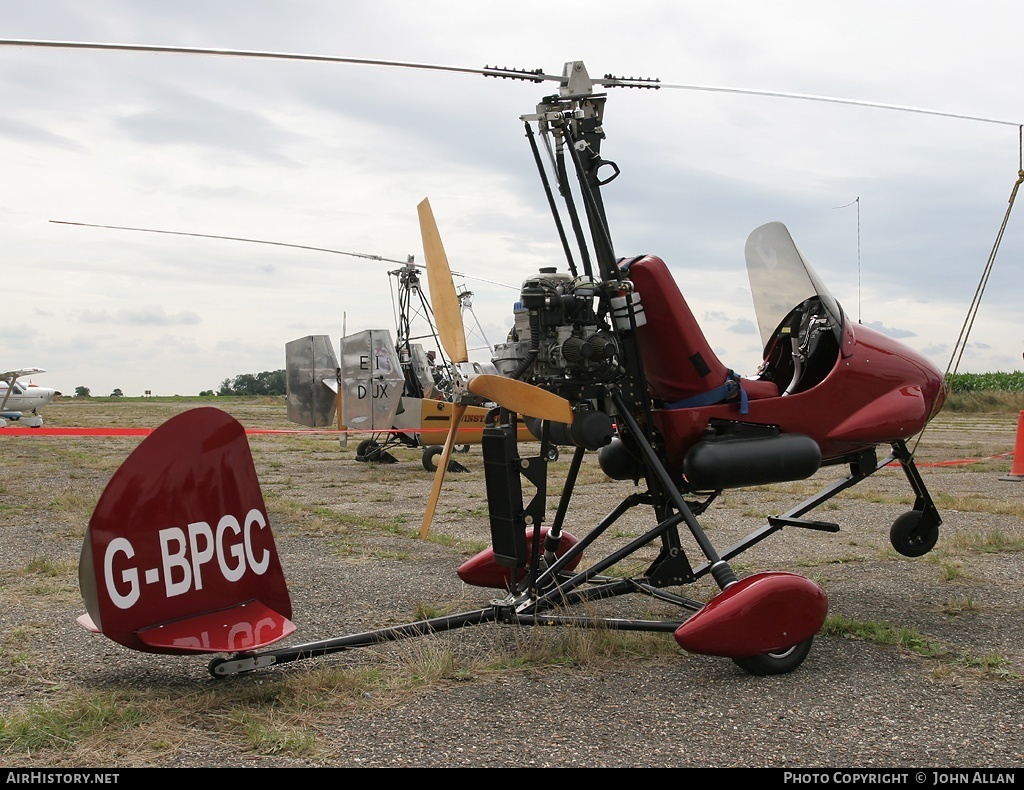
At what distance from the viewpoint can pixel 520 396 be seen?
484 cm

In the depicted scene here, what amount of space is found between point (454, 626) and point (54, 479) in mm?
12470

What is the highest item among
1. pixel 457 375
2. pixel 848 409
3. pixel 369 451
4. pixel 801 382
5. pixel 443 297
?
pixel 443 297

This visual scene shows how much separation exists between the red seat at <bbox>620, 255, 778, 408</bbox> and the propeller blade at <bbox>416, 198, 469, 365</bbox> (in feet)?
3.48

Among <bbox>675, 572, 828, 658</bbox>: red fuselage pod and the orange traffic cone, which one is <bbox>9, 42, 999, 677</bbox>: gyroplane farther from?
the orange traffic cone

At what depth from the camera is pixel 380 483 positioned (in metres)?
14.7

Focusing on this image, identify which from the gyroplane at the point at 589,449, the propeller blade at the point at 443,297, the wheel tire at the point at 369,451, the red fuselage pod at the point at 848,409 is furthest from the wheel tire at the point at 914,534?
the wheel tire at the point at 369,451

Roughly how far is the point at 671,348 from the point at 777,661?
1.89 metres

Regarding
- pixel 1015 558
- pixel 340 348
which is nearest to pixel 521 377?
pixel 1015 558

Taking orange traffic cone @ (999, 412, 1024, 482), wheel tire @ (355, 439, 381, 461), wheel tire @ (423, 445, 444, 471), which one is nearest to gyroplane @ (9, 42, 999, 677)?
orange traffic cone @ (999, 412, 1024, 482)

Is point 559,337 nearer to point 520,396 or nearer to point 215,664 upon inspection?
point 520,396

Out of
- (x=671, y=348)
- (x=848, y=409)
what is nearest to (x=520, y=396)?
Result: (x=671, y=348)

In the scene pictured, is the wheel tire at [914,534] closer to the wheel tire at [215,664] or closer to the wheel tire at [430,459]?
the wheel tire at [215,664]

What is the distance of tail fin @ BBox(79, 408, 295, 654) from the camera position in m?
3.98
